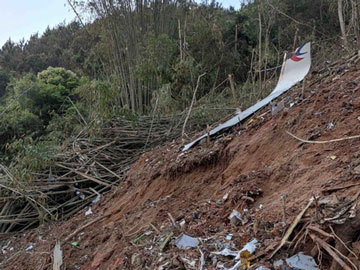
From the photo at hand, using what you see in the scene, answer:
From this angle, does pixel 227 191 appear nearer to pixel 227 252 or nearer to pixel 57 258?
pixel 227 252

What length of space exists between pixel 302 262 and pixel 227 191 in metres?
0.93

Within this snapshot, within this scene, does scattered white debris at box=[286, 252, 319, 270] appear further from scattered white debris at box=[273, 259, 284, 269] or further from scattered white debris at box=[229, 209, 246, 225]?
scattered white debris at box=[229, 209, 246, 225]

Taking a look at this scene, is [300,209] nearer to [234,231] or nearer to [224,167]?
[234,231]

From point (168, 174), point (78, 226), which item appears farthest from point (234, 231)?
point (78, 226)

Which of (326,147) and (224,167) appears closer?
(326,147)

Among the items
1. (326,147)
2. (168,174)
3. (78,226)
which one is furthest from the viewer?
(78,226)

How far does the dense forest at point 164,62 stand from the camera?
5520mm

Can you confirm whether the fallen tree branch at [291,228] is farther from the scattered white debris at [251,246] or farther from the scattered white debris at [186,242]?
the scattered white debris at [186,242]

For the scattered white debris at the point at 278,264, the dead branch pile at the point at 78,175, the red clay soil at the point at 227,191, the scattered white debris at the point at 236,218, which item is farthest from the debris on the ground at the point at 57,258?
the scattered white debris at the point at 278,264

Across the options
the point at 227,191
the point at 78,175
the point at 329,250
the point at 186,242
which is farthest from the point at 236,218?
the point at 78,175

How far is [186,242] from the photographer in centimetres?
184

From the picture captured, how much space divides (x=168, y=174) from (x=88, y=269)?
100cm

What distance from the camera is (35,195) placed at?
4.31 m

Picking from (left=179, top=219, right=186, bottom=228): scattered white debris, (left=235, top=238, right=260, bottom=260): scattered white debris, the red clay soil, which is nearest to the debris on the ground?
the red clay soil
